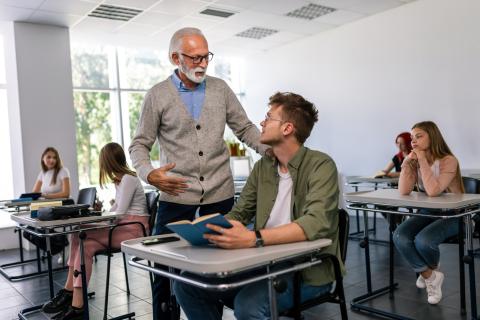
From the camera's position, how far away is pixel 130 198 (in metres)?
3.15

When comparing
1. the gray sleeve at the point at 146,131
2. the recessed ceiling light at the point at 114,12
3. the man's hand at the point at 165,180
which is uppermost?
the recessed ceiling light at the point at 114,12

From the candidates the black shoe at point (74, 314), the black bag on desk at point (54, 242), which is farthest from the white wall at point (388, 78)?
the black shoe at point (74, 314)

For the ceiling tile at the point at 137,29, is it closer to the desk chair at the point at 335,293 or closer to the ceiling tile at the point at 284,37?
the ceiling tile at the point at 284,37

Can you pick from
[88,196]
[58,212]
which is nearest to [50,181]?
[88,196]

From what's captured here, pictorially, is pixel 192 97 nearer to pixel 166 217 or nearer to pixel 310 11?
pixel 166 217

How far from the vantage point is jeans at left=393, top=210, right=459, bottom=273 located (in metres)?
2.85

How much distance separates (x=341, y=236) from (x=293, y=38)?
6005 millimetres

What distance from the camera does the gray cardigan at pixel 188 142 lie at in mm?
2062

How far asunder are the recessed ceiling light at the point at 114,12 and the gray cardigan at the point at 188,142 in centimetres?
370

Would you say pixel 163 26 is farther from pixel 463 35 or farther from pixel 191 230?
pixel 191 230

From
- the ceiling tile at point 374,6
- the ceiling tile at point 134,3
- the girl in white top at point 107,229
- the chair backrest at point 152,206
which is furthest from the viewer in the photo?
the ceiling tile at point 374,6

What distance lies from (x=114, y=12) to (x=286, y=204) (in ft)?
15.0

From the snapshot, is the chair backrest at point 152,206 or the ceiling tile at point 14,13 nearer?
the chair backrest at point 152,206

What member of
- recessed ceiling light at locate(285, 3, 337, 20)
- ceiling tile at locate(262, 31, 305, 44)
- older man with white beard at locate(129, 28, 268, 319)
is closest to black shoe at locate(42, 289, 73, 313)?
older man with white beard at locate(129, 28, 268, 319)
